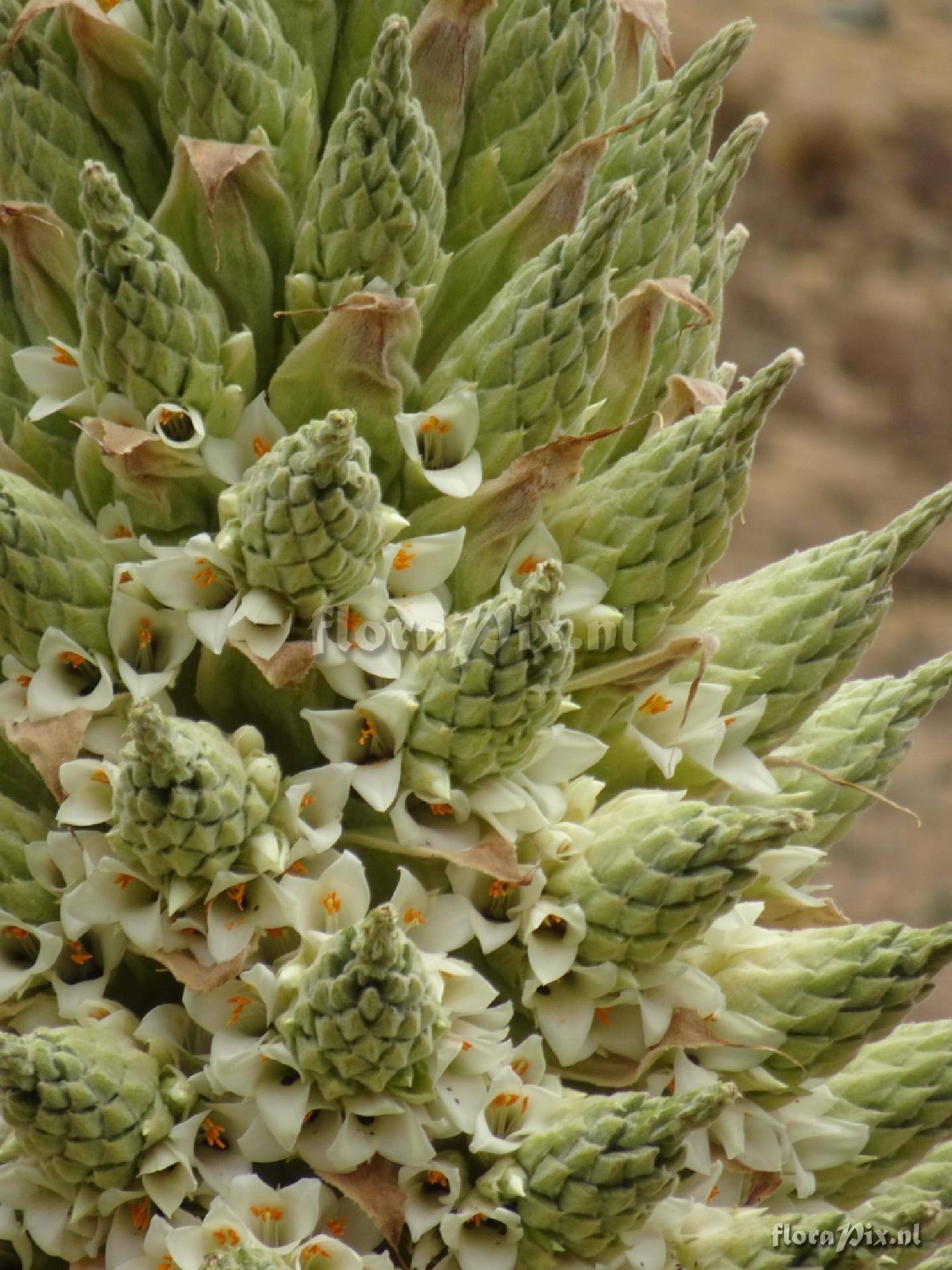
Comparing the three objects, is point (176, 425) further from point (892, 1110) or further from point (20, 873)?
point (892, 1110)

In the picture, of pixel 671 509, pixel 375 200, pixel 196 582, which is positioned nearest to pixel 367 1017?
pixel 196 582

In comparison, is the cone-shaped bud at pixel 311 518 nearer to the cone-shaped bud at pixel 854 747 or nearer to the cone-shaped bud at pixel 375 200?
the cone-shaped bud at pixel 375 200

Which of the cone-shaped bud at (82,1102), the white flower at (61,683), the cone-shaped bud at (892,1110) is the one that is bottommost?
the cone-shaped bud at (892,1110)

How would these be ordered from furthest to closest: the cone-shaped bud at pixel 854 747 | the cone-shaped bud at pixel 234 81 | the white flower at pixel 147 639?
the cone-shaped bud at pixel 854 747, the cone-shaped bud at pixel 234 81, the white flower at pixel 147 639

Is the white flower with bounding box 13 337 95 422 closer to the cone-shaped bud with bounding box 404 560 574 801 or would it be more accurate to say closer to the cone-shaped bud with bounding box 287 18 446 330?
the cone-shaped bud with bounding box 287 18 446 330

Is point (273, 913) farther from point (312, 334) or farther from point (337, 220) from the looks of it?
point (337, 220)

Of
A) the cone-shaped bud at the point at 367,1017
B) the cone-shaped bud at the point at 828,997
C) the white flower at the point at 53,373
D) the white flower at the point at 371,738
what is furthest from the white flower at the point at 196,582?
the cone-shaped bud at the point at 828,997

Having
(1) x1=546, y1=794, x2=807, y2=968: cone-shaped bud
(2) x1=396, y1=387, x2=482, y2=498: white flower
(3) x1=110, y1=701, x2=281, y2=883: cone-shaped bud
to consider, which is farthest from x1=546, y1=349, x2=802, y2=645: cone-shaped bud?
(3) x1=110, y1=701, x2=281, y2=883: cone-shaped bud
